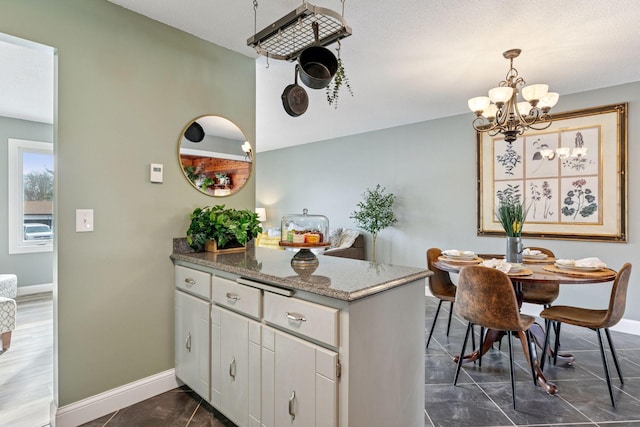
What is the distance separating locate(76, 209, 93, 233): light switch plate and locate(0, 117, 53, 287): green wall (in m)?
3.78

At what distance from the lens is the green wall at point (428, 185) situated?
3.38 m

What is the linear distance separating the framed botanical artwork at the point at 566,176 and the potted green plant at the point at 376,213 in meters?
1.24

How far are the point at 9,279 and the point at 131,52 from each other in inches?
124

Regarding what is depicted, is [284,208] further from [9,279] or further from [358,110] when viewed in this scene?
[9,279]

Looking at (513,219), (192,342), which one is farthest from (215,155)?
(513,219)

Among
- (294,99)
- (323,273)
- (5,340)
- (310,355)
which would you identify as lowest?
(5,340)

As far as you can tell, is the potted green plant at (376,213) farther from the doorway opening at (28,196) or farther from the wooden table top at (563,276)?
the doorway opening at (28,196)

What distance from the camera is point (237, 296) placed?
5.71 feet

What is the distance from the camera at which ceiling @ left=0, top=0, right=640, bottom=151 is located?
6.68 feet

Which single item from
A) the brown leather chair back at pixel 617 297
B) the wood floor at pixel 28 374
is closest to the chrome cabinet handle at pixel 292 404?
the wood floor at pixel 28 374

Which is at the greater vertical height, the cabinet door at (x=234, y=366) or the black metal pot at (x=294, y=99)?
the black metal pot at (x=294, y=99)

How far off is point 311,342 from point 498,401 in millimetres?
1565

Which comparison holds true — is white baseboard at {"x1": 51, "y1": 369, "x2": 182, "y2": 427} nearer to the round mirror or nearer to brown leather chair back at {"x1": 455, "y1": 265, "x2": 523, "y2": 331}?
the round mirror

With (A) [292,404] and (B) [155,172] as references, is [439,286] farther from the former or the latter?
(B) [155,172]
